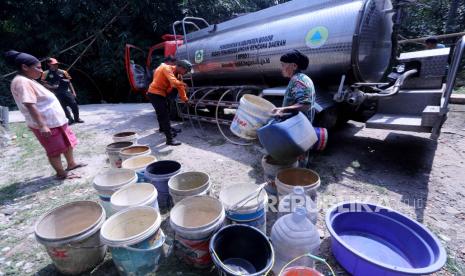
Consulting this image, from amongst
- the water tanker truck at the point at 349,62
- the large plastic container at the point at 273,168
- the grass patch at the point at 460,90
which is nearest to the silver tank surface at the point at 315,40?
the water tanker truck at the point at 349,62

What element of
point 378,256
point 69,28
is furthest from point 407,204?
point 69,28

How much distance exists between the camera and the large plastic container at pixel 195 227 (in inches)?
69.8

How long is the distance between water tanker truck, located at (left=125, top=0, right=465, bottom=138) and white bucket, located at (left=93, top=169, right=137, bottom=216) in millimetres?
2604

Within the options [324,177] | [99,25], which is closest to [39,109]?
[324,177]

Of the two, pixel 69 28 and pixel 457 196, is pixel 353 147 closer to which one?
pixel 457 196

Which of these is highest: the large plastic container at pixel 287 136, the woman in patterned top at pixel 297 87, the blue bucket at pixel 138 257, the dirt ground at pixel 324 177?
the woman in patterned top at pixel 297 87

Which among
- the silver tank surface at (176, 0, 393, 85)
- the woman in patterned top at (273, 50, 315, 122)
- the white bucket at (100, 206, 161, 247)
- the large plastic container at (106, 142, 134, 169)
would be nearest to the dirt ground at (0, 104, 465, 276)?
the white bucket at (100, 206, 161, 247)

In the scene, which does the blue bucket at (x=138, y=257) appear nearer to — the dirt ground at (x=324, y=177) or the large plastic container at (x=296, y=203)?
the dirt ground at (x=324, y=177)

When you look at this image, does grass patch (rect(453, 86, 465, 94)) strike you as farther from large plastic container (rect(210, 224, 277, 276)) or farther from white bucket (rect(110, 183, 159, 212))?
white bucket (rect(110, 183, 159, 212))

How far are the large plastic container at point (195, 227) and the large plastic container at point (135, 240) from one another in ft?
0.56

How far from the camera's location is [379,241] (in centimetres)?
211

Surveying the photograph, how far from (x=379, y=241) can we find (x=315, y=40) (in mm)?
2835

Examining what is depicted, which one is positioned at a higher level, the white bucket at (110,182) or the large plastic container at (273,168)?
the white bucket at (110,182)

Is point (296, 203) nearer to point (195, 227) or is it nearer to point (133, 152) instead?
point (195, 227)
